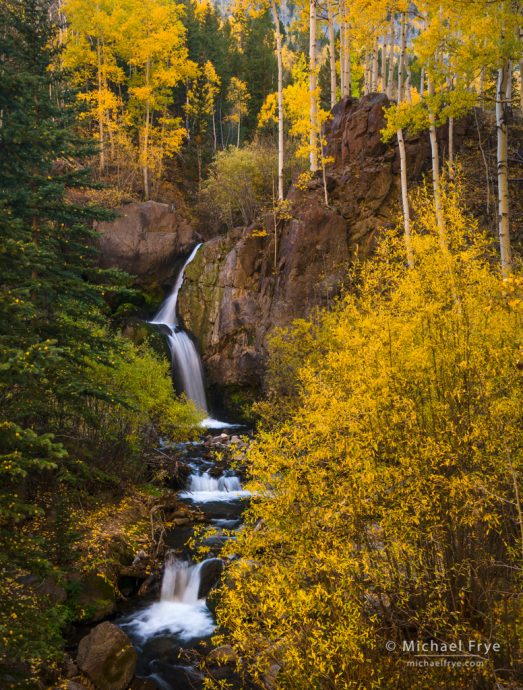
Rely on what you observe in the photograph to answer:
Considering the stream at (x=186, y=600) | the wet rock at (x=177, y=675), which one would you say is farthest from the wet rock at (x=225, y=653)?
the wet rock at (x=177, y=675)

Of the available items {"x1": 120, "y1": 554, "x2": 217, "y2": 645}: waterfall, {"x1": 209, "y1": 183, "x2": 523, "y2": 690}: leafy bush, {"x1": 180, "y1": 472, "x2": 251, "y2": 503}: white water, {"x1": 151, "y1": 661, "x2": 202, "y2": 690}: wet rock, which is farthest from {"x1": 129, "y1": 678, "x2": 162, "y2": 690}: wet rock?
{"x1": 180, "y1": 472, "x2": 251, "y2": 503}: white water

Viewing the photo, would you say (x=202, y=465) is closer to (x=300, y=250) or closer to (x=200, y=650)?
(x=200, y=650)

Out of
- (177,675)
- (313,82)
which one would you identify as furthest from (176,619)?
(313,82)

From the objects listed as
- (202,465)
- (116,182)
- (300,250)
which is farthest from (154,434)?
(116,182)

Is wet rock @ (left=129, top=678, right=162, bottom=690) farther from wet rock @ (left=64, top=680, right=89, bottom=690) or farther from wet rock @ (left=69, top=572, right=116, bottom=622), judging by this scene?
wet rock @ (left=69, top=572, right=116, bottom=622)

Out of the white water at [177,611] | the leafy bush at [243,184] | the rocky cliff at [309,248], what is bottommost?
the white water at [177,611]

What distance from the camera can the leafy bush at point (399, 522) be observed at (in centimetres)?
462

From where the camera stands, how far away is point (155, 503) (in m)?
12.6

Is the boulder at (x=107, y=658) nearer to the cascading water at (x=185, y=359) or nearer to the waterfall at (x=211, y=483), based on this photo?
the waterfall at (x=211, y=483)

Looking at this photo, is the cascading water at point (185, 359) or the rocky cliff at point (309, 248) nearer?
the rocky cliff at point (309, 248)

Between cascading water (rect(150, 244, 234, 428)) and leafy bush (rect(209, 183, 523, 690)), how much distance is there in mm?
16234

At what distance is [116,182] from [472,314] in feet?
85.1

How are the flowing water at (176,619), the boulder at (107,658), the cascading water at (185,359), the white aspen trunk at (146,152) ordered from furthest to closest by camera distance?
the white aspen trunk at (146,152) < the cascading water at (185,359) < the flowing water at (176,619) < the boulder at (107,658)

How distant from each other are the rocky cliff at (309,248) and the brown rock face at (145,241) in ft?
12.1
